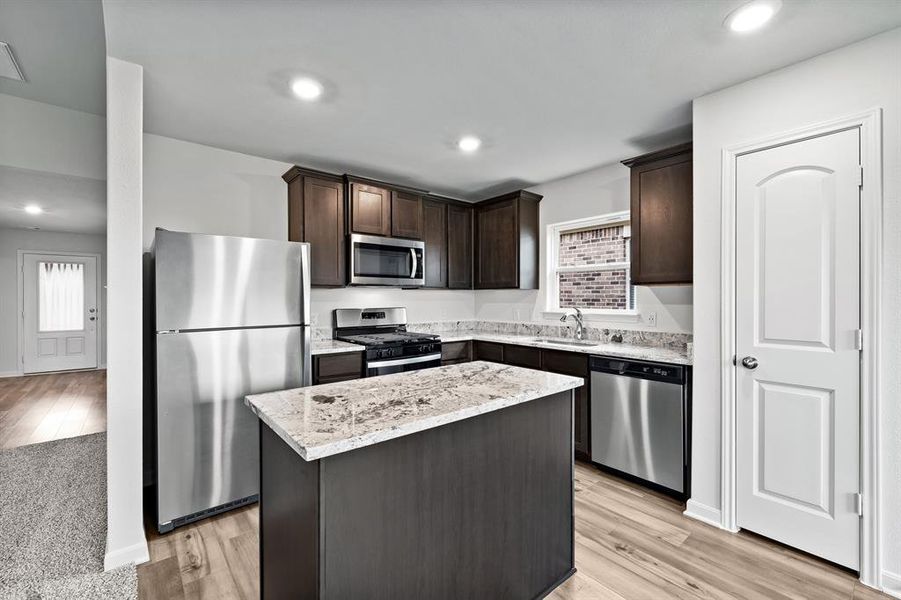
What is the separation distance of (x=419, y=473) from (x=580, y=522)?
5.20ft

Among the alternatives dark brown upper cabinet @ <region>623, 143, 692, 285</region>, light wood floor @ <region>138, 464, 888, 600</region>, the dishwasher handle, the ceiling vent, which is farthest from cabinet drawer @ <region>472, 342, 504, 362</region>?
the ceiling vent

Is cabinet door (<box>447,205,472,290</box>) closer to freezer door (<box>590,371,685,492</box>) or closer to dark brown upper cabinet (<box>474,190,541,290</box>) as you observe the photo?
dark brown upper cabinet (<box>474,190,541,290</box>)

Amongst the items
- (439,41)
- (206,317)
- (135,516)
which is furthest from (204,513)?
(439,41)

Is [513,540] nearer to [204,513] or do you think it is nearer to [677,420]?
[677,420]

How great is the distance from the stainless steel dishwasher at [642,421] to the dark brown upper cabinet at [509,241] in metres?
1.41

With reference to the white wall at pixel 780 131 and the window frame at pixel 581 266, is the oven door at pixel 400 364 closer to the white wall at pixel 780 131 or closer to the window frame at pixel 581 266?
the window frame at pixel 581 266

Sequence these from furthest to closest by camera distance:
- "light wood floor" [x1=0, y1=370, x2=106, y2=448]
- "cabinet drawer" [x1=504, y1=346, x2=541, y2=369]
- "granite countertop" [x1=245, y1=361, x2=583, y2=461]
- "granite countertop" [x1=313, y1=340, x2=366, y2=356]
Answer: "light wood floor" [x1=0, y1=370, x2=106, y2=448]
"cabinet drawer" [x1=504, y1=346, x2=541, y2=369]
"granite countertop" [x1=313, y1=340, x2=366, y2=356]
"granite countertop" [x1=245, y1=361, x2=583, y2=461]

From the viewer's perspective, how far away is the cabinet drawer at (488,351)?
396cm

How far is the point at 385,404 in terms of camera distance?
1.44 metres

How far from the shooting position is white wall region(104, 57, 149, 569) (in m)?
1.98

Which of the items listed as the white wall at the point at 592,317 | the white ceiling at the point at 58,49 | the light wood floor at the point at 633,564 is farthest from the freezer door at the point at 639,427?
the white ceiling at the point at 58,49

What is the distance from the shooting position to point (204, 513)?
96.7 inches

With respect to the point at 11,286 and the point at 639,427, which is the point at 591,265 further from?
the point at 11,286

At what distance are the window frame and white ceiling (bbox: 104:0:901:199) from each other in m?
0.70
